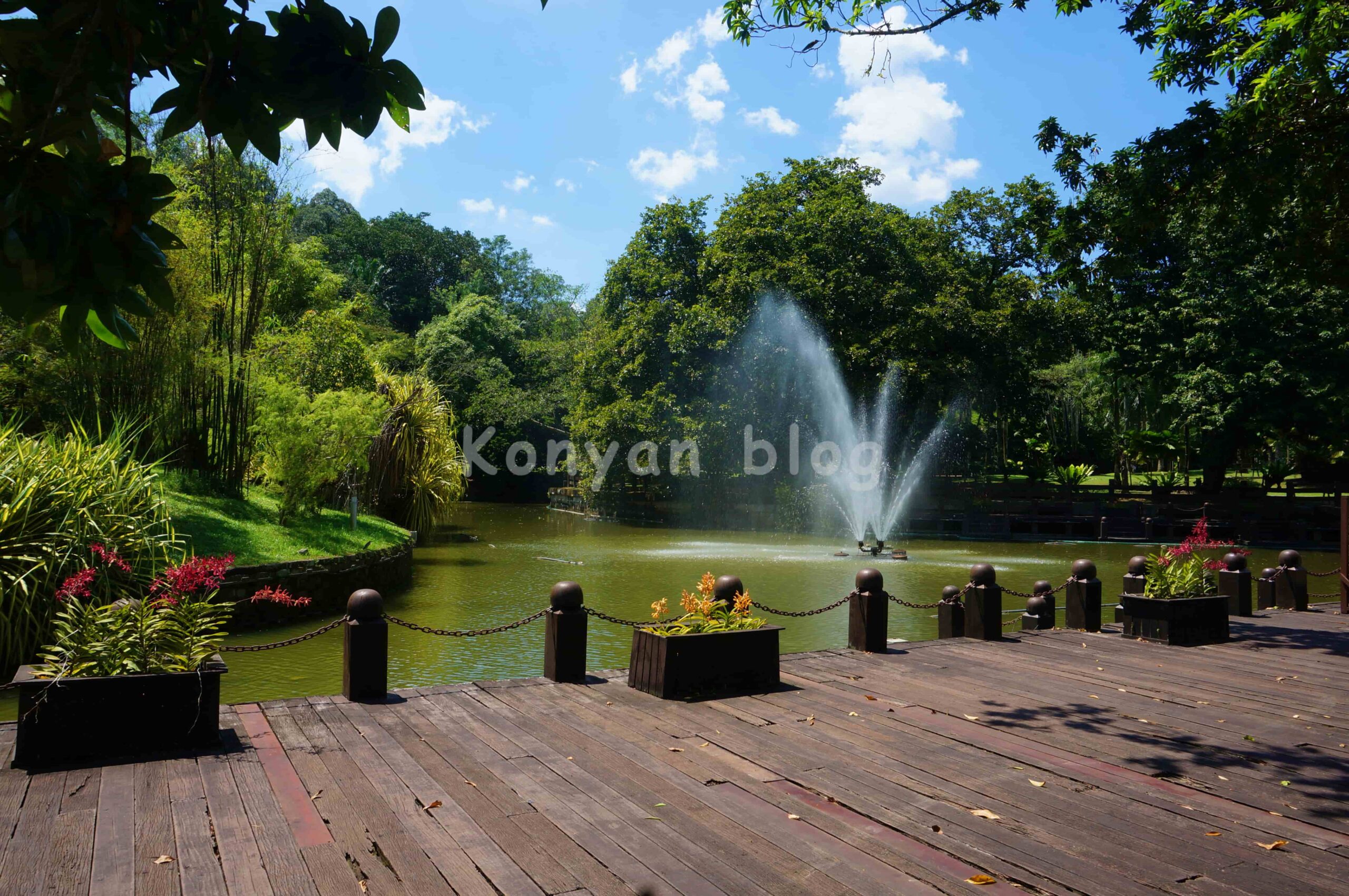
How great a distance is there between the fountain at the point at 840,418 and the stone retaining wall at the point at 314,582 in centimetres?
1837

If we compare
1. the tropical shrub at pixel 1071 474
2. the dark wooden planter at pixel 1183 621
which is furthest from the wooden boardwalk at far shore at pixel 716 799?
the tropical shrub at pixel 1071 474

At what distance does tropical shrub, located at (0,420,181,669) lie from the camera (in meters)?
8.87

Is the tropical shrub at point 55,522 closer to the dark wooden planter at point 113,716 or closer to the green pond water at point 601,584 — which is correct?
the green pond water at point 601,584

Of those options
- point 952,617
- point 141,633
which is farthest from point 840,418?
point 141,633

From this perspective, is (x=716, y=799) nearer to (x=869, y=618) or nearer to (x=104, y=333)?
(x=104, y=333)

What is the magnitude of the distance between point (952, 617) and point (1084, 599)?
1562mm

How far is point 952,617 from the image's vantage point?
10016mm

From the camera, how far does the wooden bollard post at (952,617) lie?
10008mm

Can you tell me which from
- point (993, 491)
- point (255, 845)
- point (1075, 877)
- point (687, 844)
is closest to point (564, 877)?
point (687, 844)

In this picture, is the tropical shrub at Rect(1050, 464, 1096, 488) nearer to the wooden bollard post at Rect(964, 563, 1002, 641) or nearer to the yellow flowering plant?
the wooden bollard post at Rect(964, 563, 1002, 641)

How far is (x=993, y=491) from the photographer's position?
33.9 m

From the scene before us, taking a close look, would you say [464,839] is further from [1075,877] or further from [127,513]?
[127,513]

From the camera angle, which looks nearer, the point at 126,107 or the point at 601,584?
the point at 126,107

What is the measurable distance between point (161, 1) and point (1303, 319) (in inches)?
1338
